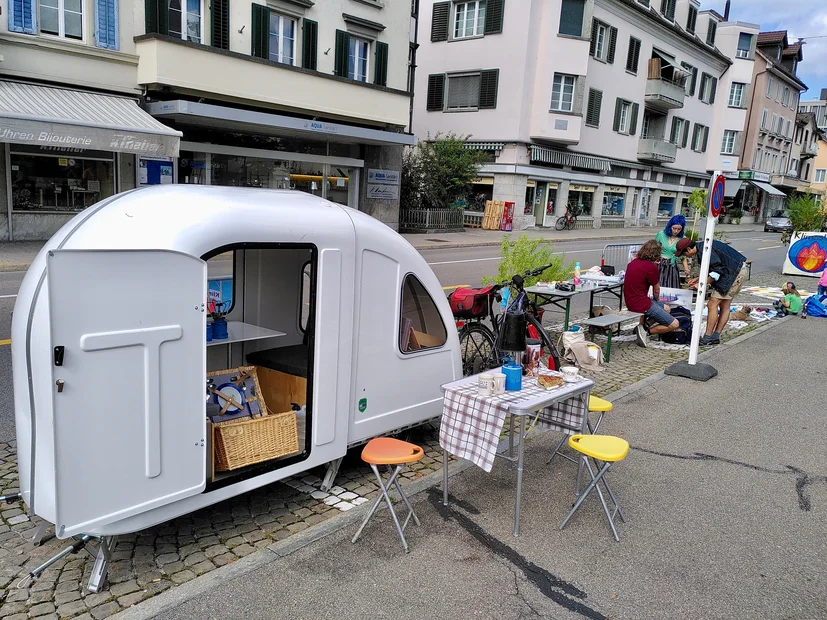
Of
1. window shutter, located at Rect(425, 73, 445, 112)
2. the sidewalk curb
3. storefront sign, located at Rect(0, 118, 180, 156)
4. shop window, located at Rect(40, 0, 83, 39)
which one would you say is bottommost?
the sidewalk curb

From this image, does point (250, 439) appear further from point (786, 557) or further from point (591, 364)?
point (591, 364)

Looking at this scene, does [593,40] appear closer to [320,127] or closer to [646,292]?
[320,127]

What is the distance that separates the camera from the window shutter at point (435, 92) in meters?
34.8

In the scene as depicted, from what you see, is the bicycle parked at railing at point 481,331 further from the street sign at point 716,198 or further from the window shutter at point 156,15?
the window shutter at point 156,15

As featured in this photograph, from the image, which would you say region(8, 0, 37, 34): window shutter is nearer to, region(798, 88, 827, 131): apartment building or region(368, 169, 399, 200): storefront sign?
region(368, 169, 399, 200): storefront sign

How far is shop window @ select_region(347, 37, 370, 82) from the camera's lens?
22.8m

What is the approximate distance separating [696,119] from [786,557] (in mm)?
52634

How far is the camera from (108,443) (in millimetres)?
3223

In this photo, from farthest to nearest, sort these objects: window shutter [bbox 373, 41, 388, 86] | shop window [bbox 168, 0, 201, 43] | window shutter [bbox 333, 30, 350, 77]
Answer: window shutter [bbox 373, 41, 388, 86]
window shutter [bbox 333, 30, 350, 77]
shop window [bbox 168, 0, 201, 43]

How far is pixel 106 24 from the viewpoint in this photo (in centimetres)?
1666

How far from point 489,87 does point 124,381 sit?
32813mm

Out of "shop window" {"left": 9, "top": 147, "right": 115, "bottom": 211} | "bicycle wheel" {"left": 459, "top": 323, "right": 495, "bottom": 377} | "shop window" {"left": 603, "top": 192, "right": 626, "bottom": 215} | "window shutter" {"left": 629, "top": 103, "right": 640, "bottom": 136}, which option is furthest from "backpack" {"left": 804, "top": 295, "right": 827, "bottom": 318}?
"window shutter" {"left": 629, "top": 103, "right": 640, "bottom": 136}

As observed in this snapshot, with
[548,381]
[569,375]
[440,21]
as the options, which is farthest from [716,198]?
[440,21]

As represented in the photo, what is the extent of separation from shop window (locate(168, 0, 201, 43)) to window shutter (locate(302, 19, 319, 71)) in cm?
→ 367
